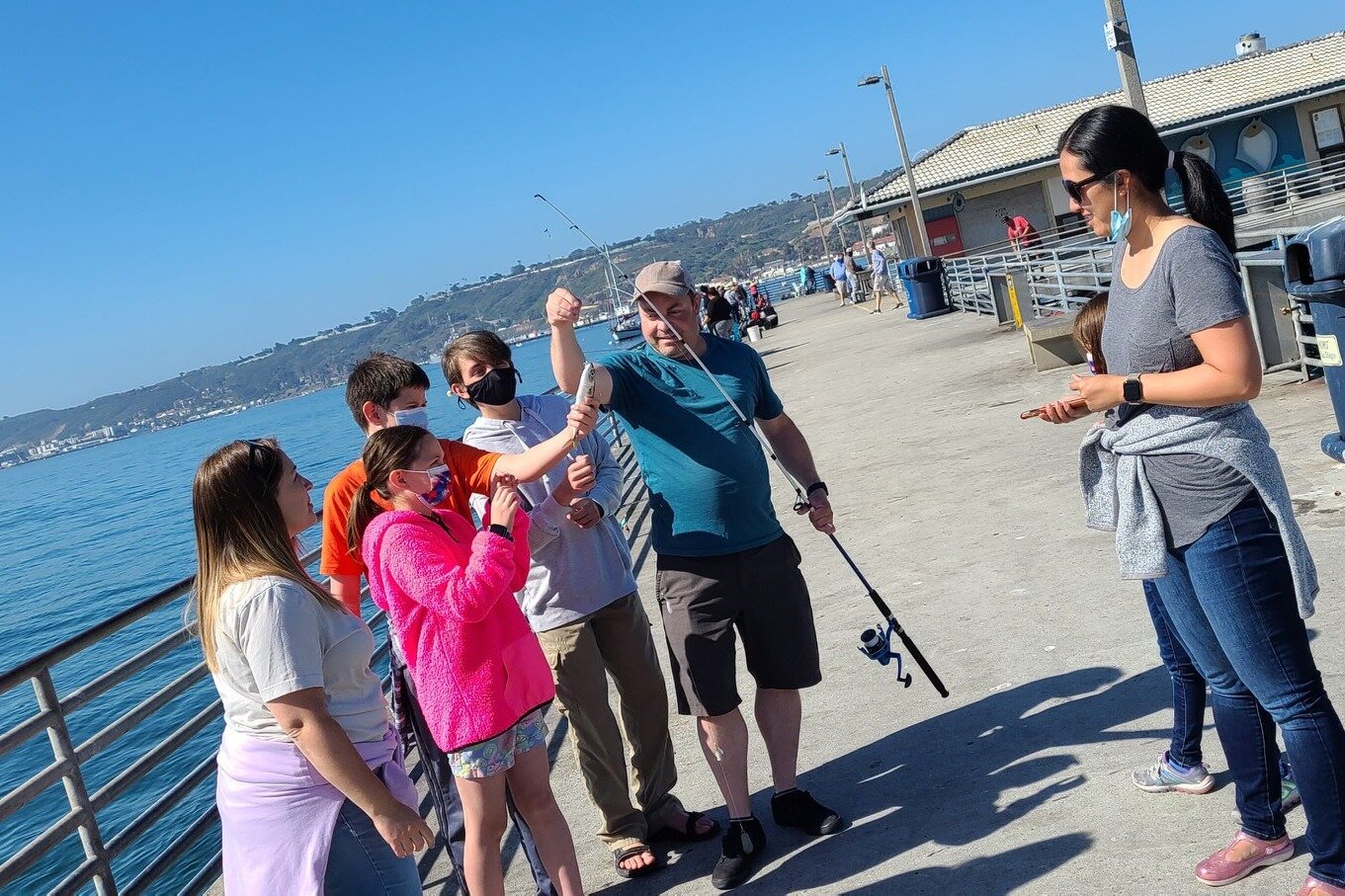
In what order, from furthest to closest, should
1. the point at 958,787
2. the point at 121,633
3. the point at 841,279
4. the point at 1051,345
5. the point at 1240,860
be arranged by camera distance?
the point at 841,279
the point at 121,633
the point at 1051,345
the point at 958,787
the point at 1240,860

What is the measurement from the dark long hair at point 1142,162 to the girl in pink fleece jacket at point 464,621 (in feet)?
5.97

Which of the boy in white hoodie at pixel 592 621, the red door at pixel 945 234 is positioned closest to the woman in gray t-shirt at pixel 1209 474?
the boy in white hoodie at pixel 592 621

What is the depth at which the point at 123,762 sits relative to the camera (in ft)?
47.9

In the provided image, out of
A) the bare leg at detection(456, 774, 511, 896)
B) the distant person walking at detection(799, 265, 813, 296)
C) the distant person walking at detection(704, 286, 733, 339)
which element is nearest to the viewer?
the bare leg at detection(456, 774, 511, 896)

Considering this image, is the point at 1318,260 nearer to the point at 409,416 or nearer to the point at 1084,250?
the point at 409,416

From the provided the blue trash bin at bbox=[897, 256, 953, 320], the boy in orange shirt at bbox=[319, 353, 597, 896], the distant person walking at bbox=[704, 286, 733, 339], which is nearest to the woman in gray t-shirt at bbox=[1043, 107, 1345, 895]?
the boy in orange shirt at bbox=[319, 353, 597, 896]

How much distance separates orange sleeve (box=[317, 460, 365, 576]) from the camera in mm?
3855

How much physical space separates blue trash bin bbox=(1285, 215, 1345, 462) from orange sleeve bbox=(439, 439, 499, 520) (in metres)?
3.49

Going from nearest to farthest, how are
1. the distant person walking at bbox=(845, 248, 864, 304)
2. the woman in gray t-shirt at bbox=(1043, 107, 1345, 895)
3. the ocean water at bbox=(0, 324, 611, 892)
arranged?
the woman in gray t-shirt at bbox=(1043, 107, 1345, 895)
the ocean water at bbox=(0, 324, 611, 892)
the distant person walking at bbox=(845, 248, 864, 304)

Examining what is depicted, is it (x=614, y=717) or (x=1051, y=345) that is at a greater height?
(x=1051, y=345)

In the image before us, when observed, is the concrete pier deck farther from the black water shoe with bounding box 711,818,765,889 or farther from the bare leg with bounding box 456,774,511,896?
the bare leg with bounding box 456,774,511,896

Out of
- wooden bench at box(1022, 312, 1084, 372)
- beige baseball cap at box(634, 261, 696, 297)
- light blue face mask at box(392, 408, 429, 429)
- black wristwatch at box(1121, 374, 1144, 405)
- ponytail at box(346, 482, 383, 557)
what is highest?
beige baseball cap at box(634, 261, 696, 297)

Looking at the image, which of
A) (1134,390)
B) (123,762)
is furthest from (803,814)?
(123,762)

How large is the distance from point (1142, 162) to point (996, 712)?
2648 millimetres
